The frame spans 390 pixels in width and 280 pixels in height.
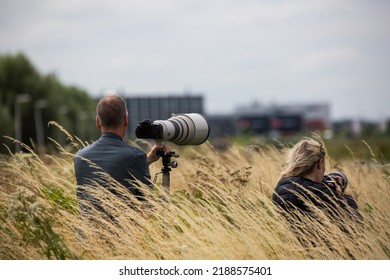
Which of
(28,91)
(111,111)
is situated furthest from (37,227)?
(28,91)

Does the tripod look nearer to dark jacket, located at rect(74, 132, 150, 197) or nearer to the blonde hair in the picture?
dark jacket, located at rect(74, 132, 150, 197)

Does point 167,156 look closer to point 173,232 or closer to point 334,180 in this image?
point 173,232

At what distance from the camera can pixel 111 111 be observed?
5.18 meters

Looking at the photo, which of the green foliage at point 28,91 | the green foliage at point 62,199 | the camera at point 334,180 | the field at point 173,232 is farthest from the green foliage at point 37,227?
the green foliage at point 28,91

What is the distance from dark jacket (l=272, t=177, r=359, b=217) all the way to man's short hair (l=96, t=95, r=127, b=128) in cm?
115

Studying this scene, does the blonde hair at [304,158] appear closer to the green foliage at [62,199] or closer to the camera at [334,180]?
the camera at [334,180]

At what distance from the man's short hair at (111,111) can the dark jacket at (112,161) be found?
80 millimetres

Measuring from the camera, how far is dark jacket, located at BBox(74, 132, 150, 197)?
17.1 feet

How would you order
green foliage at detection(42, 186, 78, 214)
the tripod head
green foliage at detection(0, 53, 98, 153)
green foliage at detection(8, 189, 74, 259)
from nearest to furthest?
1. green foliage at detection(8, 189, 74, 259)
2. the tripod head
3. green foliage at detection(42, 186, 78, 214)
4. green foliage at detection(0, 53, 98, 153)

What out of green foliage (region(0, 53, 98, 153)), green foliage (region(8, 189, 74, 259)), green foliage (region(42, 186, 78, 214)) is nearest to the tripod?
green foliage (region(42, 186, 78, 214))
